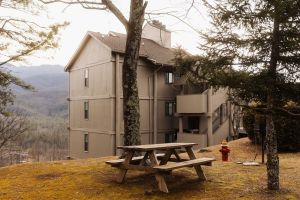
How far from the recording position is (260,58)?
759 centimetres

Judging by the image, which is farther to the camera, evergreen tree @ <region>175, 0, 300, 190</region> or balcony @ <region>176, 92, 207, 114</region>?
balcony @ <region>176, 92, 207, 114</region>

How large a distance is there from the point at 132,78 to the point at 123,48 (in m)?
15.6

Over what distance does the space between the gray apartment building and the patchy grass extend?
14.2 meters

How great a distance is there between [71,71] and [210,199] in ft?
86.4

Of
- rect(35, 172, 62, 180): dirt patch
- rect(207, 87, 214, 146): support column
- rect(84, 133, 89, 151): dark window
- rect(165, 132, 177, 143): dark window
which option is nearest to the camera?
rect(35, 172, 62, 180): dirt patch

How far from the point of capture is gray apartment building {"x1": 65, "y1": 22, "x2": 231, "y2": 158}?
24.8 meters

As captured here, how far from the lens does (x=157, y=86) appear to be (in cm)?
2761

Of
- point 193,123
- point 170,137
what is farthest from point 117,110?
point 193,123

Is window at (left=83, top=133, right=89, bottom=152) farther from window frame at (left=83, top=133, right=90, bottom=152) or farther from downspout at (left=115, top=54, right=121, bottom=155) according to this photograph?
downspout at (left=115, top=54, right=121, bottom=155)

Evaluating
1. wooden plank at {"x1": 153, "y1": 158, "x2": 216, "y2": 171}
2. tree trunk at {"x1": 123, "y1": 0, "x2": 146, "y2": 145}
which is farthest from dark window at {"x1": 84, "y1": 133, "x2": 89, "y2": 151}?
wooden plank at {"x1": 153, "y1": 158, "x2": 216, "y2": 171}

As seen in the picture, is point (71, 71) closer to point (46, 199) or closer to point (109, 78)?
point (109, 78)

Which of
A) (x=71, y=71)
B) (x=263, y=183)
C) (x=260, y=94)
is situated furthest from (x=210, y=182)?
(x=71, y=71)

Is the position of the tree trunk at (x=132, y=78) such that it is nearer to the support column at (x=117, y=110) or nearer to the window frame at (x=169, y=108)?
the support column at (x=117, y=110)

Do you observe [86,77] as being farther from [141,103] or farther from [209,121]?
[209,121]
